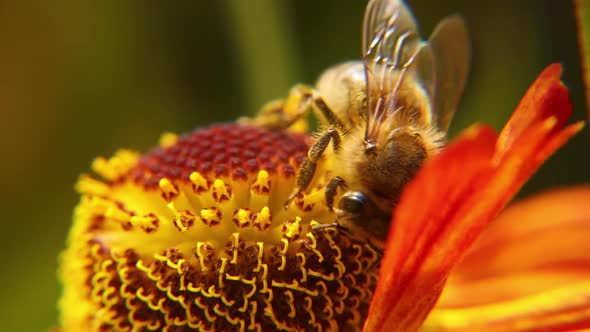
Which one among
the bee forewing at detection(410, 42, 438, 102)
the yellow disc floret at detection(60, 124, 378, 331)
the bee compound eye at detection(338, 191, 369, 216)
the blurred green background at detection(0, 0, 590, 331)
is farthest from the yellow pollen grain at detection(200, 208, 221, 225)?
the blurred green background at detection(0, 0, 590, 331)

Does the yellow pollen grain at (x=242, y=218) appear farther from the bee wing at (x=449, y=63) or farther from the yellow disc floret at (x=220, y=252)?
the bee wing at (x=449, y=63)

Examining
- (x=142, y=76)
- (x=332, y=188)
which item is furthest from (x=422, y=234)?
(x=142, y=76)

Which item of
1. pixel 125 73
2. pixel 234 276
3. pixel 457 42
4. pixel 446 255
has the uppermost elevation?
pixel 125 73

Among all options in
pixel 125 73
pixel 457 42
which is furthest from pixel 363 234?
pixel 125 73

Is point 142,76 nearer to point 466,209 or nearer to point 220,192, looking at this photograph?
point 220,192

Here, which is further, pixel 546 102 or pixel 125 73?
pixel 125 73

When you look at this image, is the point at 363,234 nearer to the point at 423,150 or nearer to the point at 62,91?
the point at 423,150

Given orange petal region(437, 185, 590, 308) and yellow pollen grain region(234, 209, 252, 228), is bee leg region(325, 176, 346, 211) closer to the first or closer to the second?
yellow pollen grain region(234, 209, 252, 228)
